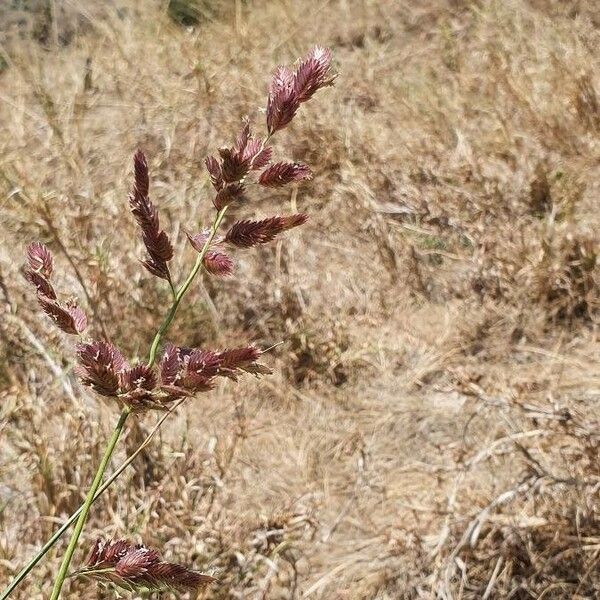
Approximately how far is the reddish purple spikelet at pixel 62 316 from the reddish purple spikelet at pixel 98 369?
6 centimetres

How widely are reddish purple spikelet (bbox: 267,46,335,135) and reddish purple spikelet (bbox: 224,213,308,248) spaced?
0.09 meters

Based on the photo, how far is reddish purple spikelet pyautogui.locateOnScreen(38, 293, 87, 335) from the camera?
90 cm

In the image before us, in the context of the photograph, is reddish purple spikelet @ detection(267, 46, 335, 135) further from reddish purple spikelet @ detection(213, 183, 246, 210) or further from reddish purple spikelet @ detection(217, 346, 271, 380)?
reddish purple spikelet @ detection(217, 346, 271, 380)

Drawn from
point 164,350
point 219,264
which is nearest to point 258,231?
point 219,264

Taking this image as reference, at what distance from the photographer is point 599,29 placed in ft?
14.4

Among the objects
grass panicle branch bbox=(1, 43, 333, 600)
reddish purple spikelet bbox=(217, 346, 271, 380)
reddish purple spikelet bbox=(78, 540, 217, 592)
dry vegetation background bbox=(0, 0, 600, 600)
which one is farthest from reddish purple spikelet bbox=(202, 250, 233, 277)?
dry vegetation background bbox=(0, 0, 600, 600)

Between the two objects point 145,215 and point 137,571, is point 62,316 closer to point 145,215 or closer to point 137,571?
point 145,215

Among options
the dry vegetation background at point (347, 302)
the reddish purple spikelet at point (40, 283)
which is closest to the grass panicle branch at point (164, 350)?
the reddish purple spikelet at point (40, 283)

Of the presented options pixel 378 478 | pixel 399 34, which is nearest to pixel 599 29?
pixel 399 34

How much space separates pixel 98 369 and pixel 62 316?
0.30 feet

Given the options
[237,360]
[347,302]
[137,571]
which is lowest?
[347,302]

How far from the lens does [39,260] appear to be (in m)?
0.93

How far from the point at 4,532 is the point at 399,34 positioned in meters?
3.62

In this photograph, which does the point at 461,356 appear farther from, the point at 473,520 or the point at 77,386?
the point at 77,386
